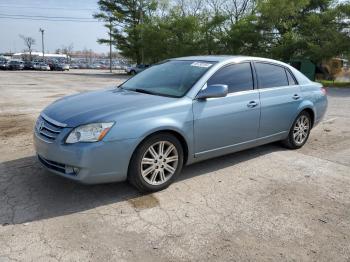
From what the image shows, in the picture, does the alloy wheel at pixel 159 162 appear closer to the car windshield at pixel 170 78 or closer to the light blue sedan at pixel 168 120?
the light blue sedan at pixel 168 120

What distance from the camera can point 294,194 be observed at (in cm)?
414

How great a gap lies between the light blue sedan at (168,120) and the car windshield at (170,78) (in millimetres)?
15

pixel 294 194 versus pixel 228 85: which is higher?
pixel 228 85

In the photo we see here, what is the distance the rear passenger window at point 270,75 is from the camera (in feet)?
17.0

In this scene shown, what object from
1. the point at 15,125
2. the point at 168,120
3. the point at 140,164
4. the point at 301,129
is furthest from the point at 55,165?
the point at 15,125

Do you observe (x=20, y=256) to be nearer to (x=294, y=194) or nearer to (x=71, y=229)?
(x=71, y=229)

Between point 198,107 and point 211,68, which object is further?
point 211,68

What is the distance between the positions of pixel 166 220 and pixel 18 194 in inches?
67.9

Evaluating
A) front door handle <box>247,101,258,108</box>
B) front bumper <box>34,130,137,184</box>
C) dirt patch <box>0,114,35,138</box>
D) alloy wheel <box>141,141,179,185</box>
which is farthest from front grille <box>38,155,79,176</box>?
dirt patch <box>0,114,35,138</box>

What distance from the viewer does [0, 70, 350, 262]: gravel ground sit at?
9.68 feet

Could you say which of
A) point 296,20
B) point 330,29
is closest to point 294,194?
point 330,29

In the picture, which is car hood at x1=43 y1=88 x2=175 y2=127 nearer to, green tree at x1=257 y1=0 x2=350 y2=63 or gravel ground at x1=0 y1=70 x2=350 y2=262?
gravel ground at x1=0 y1=70 x2=350 y2=262

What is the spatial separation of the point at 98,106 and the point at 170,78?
1184 millimetres

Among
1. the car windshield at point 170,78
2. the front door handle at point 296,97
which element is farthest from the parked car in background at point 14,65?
the front door handle at point 296,97
